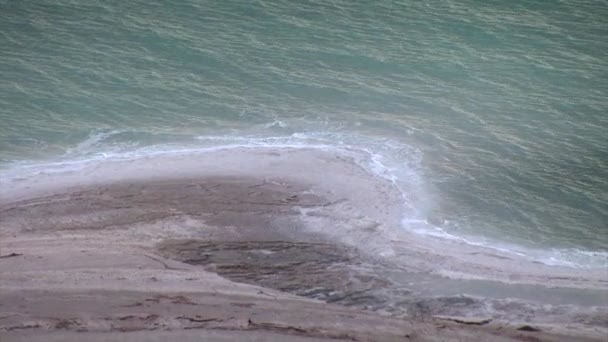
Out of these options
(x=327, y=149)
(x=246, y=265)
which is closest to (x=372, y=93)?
(x=327, y=149)

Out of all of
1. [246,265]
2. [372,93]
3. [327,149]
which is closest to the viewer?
[246,265]

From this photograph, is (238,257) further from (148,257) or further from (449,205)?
(449,205)

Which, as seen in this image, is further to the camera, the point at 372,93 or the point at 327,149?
the point at 372,93

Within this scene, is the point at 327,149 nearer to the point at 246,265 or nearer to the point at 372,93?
the point at 372,93

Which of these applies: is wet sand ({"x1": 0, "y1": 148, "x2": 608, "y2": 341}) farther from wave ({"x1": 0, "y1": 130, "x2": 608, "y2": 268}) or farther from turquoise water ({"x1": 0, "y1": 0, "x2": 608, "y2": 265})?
turquoise water ({"x1": 0, "y1": 0, "x2": 608, "y2": 265})

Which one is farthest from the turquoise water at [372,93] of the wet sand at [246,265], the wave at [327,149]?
the wet sand at [246,265]

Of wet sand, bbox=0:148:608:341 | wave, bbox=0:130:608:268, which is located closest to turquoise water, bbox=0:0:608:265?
wave, bbox=0:130:608:268
